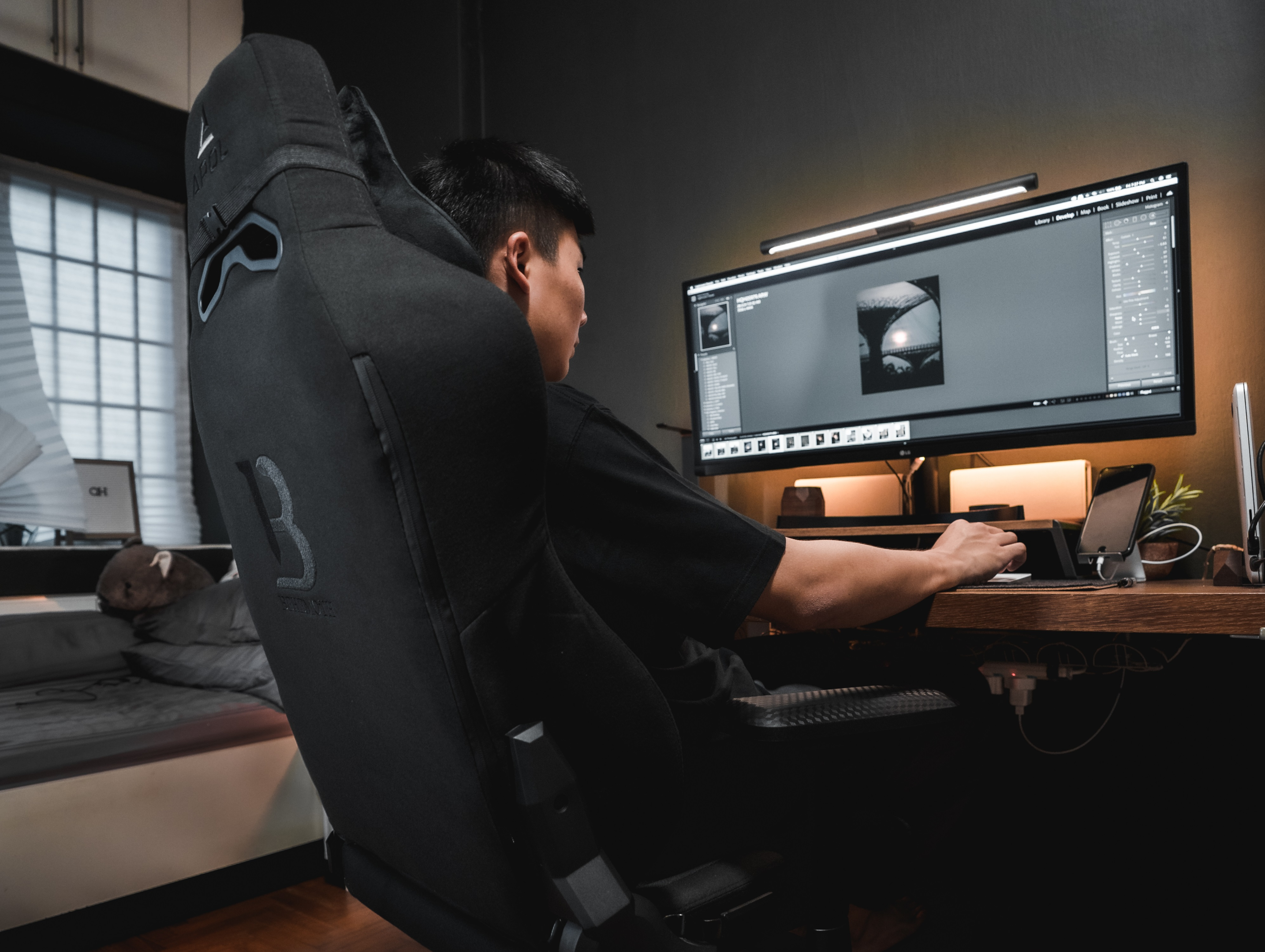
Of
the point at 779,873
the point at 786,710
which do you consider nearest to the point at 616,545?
the point at 786,710

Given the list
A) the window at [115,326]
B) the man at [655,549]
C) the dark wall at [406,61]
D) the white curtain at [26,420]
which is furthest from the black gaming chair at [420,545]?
the window at [115,326]

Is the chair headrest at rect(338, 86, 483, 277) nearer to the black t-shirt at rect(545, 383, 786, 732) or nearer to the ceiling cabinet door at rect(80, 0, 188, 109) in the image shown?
the black t-shirt at rect(545, 383, 786, 732)

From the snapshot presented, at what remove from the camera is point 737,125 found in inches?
83.4

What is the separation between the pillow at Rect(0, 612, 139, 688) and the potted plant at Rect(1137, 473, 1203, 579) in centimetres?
250

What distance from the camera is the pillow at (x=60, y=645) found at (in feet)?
6.85

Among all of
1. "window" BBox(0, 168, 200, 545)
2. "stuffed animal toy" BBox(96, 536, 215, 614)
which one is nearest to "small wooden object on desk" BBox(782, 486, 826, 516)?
"stuffed animal toy" BBox(96, 536, 215, 614)

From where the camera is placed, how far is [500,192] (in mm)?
787

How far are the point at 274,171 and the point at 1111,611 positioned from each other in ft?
2.80

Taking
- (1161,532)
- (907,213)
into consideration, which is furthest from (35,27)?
(1161,532)

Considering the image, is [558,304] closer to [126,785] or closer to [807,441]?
[807,441]

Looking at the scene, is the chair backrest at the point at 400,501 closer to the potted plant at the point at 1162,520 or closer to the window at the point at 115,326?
the potted plant at the point at 1162,520

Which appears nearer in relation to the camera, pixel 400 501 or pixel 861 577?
pixel 400 501

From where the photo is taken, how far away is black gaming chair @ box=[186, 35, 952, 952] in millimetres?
436

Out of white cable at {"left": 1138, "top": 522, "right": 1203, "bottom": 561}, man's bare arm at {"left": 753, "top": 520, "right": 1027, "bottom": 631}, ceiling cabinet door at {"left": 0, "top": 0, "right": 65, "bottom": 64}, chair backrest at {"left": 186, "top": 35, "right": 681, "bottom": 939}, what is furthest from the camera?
ceiling cabinet door at {"left": 0, "top": 0, "right": 65, "bottom": 64}
